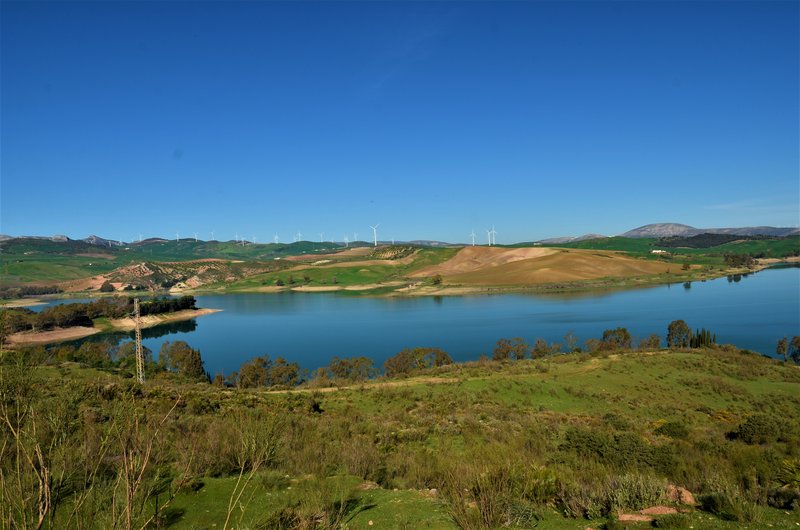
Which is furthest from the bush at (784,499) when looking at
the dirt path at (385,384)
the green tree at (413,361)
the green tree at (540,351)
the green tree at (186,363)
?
the green tree at (186,363)

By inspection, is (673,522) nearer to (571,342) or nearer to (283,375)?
(283,375)

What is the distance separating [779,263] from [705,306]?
11256 centimetres

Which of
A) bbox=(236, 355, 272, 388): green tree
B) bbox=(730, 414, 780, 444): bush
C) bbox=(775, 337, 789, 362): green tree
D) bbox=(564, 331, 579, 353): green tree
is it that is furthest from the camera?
bbox=(564, 331, 579, 353): green tree

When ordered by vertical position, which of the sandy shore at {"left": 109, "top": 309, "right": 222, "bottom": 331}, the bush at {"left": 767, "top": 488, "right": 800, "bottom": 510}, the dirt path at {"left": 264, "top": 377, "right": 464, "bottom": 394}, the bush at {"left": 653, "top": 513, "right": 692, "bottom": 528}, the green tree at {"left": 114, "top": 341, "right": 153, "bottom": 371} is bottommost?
the sandy shore at {"left": 109, "top": 309, "right": 222, "bottom": 331}

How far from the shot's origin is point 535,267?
12962 cm

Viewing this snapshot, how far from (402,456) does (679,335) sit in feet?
163

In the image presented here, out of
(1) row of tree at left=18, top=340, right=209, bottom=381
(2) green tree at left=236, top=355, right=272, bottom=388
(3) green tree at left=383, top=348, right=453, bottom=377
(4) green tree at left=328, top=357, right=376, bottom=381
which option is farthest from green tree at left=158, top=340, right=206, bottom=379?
(3) green tree at left=383, top=348, right=453, bottom=377

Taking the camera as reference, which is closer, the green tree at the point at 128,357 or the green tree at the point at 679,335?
the green tree at the point at 128,357

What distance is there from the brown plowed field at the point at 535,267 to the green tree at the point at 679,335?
220 ft

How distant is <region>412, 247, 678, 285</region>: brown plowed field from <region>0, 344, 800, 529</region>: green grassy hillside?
329 feet

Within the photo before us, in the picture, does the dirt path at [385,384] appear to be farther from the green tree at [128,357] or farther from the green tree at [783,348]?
the green tree at [783,348]

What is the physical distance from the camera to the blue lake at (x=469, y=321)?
2244 inches

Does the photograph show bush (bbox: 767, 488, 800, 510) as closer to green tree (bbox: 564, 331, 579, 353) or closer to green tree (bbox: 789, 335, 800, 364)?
green tree (bbox: 564, 331, 579, 353)

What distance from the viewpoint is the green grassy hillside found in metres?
5.78
